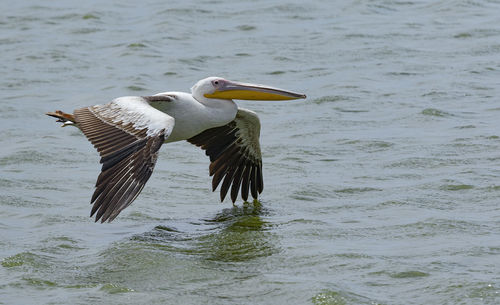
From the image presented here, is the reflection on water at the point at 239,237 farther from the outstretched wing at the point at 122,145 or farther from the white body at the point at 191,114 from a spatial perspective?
the outstretched wing at the point at 122,145

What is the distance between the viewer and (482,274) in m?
6.65

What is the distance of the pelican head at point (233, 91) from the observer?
883cm

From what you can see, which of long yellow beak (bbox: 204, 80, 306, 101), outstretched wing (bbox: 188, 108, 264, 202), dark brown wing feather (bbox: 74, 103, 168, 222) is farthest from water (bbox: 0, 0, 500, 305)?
long yellow beak (bbox: 204, 80, 306, 101)

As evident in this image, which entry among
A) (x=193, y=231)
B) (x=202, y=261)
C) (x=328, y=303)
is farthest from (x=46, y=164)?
(x=328, y=303)

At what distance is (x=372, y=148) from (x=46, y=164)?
11.8 feet

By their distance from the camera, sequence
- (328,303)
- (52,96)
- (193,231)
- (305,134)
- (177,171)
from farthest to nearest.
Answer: (52,96), (305,134), (177,171), (193,231), (328,303)

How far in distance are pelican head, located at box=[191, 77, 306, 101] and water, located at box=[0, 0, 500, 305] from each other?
984mm

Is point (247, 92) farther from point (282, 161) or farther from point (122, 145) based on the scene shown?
point (122, 145)

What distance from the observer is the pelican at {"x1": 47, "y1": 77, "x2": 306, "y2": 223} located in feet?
22.5

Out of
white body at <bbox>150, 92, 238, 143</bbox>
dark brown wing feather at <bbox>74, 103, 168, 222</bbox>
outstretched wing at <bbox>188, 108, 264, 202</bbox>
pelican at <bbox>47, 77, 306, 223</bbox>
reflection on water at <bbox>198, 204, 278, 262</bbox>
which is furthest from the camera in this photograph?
outstretched wing at <bbox>188, 108, 264, 202</bbox>

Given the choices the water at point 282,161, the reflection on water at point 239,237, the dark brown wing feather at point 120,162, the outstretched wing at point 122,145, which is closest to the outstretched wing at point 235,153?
the water at point 282,161

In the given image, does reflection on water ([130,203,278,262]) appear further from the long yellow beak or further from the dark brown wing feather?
the long yellow beak

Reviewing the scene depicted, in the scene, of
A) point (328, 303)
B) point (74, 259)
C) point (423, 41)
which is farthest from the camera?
point (423, 41)

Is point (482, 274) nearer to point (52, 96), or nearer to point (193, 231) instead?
point (193, 231)
